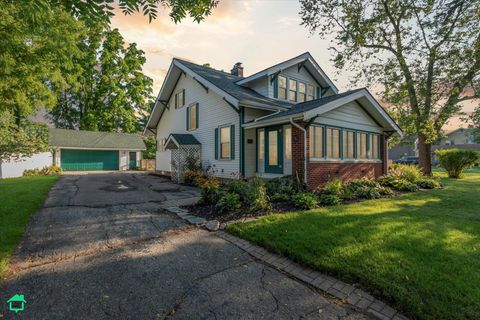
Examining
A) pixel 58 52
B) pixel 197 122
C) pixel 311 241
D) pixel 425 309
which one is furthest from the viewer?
pixel 197 122

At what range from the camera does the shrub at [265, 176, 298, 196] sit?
7898 millimetres

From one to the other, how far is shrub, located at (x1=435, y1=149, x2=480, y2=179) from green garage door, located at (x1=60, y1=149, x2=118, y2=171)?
30.4 m

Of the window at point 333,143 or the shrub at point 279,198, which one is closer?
the shrub at point 279,198

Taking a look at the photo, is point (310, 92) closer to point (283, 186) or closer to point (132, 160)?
point (283, 186)

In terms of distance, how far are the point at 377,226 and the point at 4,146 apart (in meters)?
21.9

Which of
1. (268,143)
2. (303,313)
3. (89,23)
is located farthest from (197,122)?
(303,313)

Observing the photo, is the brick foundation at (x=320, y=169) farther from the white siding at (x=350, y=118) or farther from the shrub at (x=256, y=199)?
the shrub at (x=256, y=199)

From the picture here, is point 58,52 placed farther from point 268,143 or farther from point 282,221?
point 282,221

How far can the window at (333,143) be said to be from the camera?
9949 millimetres

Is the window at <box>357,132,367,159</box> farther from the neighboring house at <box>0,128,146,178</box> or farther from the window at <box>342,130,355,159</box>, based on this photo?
the neighboring house at <box>0,128,146,178</box>

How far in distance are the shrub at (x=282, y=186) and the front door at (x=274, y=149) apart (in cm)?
141

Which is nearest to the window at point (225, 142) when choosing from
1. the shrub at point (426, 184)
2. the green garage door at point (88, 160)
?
the shrub at point (426, 184)

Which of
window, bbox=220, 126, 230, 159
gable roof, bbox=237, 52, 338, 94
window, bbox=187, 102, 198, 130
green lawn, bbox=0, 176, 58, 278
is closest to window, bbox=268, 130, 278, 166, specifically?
window, bbox=220, 126, 230, 159

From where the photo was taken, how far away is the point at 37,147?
1862cm
